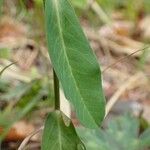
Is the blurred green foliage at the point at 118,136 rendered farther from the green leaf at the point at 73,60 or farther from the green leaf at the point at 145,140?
the green leaf at the point at 73,60

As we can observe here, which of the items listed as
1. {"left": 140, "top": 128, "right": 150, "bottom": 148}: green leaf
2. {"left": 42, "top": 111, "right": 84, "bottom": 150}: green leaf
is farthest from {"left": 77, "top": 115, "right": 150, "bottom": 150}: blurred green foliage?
{"left": 42, "top": 111, "right": 84, "bottom": 150}: green leaf

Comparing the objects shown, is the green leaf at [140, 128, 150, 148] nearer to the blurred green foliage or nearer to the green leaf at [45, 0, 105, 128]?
the blurred green foliage

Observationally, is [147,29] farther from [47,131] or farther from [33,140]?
[47,131]

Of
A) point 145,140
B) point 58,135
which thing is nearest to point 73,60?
point 58,135

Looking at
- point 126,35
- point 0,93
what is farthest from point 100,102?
point 126,35

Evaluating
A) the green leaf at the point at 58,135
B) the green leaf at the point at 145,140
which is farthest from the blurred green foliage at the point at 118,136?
the green leaf at the point at 58,135

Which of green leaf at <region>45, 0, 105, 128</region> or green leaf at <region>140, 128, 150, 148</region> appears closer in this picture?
green leaf at <region>45, 0, 105, 128</region>
